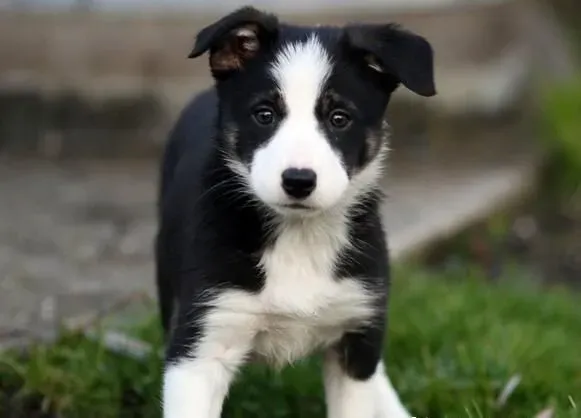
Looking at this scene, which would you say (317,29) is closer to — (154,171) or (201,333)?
(201,333)

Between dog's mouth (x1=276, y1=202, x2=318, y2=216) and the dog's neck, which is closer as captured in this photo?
dog's mouth (x1=276, y1=202, x2=318, y2=216)

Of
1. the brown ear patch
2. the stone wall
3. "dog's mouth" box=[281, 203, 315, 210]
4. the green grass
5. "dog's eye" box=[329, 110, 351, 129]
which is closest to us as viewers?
"dog's mouth" box=[281, 203, 315, 210]

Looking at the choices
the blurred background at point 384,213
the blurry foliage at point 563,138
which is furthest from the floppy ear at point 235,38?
the blurry foliage at point 563,138

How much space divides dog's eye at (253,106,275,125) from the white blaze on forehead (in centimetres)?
6

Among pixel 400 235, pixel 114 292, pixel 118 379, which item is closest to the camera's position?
pixel 118 379

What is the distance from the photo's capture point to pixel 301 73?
325cm

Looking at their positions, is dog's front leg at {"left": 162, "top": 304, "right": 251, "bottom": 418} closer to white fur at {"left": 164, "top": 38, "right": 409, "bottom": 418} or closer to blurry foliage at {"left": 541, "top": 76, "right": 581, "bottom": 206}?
white fur at {"left": 164, "top": 38, "right": 409, "bottom": 418}

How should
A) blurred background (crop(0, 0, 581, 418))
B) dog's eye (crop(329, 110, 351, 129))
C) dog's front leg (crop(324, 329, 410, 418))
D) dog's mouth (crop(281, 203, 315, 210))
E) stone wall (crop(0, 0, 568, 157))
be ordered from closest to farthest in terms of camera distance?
1. dog's mouth (crop(281, 203, 315, 210))
2. dog's eye (crop(329, 110, 351, 129))
3. dog's front leg (crop(324, 329, 410, 418))
4. blurred background (crop(0, 0, 581, 418))
5. stone wall (crop(0, 0, 568, 157))

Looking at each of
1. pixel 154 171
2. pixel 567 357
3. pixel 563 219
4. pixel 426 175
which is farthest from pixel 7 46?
pixel 567 357

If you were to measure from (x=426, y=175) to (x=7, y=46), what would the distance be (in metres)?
2.55

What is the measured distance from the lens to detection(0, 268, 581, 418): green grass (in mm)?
4020

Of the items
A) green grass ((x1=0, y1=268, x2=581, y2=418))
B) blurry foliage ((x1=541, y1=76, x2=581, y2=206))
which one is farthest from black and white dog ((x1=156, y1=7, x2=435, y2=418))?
blurry foliage ((x1=541, y1=76, x2=581, y2=206))

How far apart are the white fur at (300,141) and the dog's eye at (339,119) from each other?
7 cm

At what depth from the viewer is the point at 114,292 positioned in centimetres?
530
